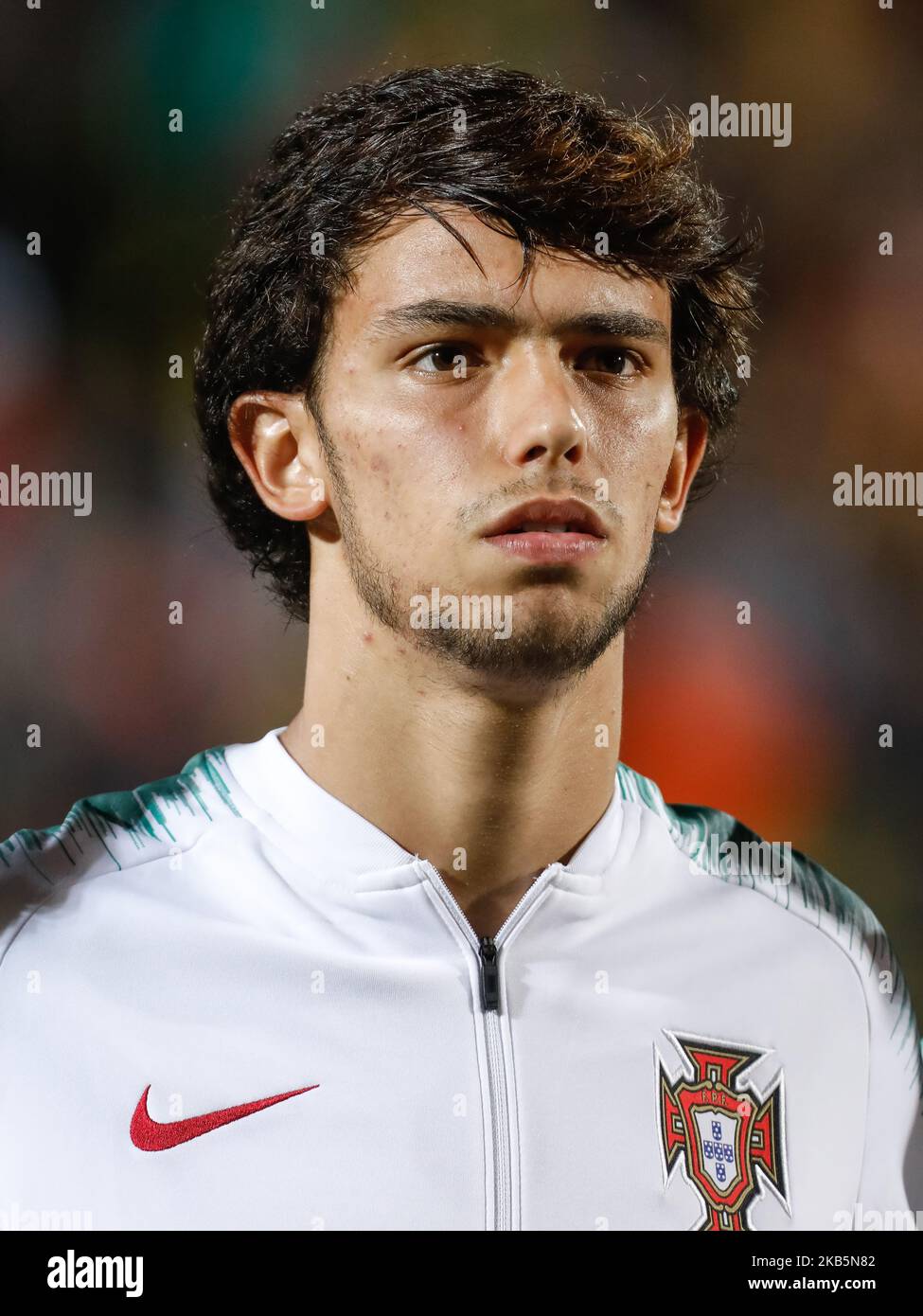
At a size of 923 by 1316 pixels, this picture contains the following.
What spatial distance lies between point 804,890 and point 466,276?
1.28 meters

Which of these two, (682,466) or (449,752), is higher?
(682,466)

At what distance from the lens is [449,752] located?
2.14 meters

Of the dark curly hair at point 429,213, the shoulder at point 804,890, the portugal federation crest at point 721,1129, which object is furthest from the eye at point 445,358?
the portugal federation crest at point 721,1129

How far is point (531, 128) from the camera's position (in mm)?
2160

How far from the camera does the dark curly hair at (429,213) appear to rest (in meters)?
2.09

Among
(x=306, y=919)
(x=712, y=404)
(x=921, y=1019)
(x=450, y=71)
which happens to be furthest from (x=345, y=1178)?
(x=450, y=71)

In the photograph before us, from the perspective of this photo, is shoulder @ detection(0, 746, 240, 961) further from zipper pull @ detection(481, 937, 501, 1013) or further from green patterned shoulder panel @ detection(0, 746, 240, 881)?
zipper pull @ detection(481, 937, 501, 1013)

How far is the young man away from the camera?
1.97 m

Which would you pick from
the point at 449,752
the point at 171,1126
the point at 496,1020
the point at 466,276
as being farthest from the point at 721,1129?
the point at 466,276

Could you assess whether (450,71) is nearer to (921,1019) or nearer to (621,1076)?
(621,1076)

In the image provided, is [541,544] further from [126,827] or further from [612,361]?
[126,827]

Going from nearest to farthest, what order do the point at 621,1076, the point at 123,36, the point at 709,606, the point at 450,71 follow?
the point at 621,1076, the point at 450,71, the point at 123,36, the point at 709,606

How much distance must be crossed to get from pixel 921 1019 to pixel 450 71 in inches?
79.4

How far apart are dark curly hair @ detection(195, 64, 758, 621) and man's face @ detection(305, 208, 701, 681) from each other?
0.24 feet
